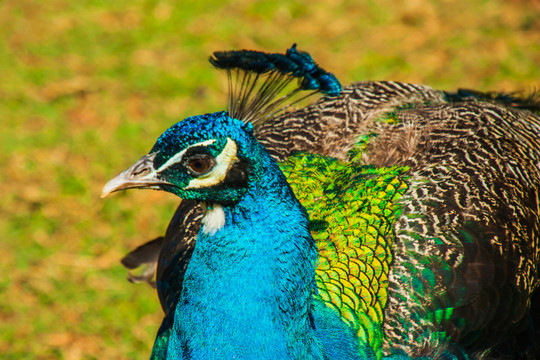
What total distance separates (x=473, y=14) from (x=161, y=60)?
2.50m

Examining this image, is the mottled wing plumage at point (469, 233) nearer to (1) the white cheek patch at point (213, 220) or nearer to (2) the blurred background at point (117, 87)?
(1) the white cheek patch at point (213, 220)

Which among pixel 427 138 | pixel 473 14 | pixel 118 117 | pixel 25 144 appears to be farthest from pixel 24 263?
pixel 473 14

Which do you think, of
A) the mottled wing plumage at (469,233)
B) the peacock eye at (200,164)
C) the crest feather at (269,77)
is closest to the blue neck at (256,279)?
the peacock eye at (200,164)

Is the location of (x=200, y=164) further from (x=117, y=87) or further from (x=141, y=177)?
(x=117, y=87)

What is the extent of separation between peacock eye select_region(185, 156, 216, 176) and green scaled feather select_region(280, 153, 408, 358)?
60cm

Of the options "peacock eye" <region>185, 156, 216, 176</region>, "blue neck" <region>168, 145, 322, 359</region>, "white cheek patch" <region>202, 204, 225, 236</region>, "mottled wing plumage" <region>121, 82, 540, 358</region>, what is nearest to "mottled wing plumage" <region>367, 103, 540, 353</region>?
"mottled wing plumage" <region>121, 82, 540, 358</region>

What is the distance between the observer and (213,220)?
175cm

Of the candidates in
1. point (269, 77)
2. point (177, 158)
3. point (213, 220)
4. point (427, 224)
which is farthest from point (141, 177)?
point (427, 224)

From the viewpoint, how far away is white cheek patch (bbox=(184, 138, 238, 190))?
1.65 metres

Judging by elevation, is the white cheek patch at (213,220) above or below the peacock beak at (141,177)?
below

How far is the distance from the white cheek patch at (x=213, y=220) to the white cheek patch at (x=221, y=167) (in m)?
0.10

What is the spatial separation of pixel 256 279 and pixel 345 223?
56 cm

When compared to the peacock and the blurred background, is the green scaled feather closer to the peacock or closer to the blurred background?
the peacock

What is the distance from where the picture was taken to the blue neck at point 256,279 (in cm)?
171
